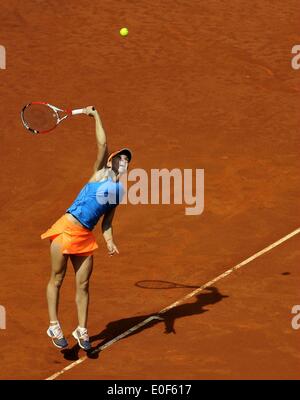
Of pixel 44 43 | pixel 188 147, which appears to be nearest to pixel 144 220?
pixel 188 147

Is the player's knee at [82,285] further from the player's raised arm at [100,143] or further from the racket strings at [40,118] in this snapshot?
the racket strings at [40,118]

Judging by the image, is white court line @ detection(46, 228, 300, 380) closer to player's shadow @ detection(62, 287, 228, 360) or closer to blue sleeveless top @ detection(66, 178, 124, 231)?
player's shadow @ detection(62, 287, 228, 360)

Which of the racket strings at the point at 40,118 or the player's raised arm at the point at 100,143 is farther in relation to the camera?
the racket strings at the point at 40,118

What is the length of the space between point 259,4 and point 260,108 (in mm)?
5225

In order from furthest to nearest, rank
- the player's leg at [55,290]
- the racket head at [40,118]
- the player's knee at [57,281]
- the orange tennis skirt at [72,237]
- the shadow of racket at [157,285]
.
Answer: the racket head at [40,118] → the shadow of racket at [157,285] → the player's knee at [57,281] → the player's leg at [55,290] → the orange tennis skirt at [72,237]

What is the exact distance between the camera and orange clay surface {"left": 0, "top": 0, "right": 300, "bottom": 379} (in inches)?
587

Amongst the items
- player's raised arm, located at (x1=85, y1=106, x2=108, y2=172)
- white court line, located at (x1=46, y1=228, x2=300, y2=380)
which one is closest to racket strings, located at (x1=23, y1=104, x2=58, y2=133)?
white court line, located at (x1=46, y1=228, x2=300, y2=380)

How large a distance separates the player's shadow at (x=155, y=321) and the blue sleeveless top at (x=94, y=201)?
161 cm

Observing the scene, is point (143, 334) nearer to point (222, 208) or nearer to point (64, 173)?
point (222, 208)

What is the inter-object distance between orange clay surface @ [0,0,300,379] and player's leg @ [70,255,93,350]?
0.26 m

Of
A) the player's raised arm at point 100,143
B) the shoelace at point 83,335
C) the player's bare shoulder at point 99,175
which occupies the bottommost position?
the shoelace at point 83,335

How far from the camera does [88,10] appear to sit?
27281mm

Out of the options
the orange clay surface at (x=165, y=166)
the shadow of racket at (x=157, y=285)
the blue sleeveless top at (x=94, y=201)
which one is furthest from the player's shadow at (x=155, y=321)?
the blue sleeveless top at (x=94, y=201)

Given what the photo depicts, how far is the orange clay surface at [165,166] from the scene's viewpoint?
49.0 feet
